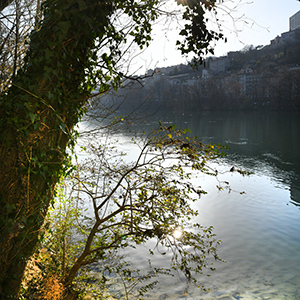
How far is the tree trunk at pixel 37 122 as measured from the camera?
7.34 ft

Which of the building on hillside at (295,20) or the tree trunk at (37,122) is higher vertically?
the building on hillside at (295,20)

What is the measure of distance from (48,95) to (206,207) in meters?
8.03

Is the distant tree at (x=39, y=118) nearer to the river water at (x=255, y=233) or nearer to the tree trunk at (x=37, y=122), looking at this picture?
the tree trunk at (x=37, y=122)

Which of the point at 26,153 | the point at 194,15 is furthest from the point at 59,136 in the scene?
the point at 194,15

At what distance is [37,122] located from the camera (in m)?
2.29

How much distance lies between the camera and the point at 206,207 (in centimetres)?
968

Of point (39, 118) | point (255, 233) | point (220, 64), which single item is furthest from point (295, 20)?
point (39, 118)

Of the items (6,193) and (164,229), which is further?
(164,229)

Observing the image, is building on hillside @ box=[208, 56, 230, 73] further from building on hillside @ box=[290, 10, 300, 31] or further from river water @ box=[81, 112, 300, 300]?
river water @ box=[81, 112, 300, 300]

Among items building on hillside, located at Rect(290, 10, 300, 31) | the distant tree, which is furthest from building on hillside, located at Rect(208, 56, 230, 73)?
the distant tree

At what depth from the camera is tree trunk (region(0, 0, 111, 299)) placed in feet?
7.34

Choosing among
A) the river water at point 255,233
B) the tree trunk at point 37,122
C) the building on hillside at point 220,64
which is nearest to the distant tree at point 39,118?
the tree trunk at point 37,122

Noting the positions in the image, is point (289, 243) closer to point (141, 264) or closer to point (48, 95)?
point (141, 264)

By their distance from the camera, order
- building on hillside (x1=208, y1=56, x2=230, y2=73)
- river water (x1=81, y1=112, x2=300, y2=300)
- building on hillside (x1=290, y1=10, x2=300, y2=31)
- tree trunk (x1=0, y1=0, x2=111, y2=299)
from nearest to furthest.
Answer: tree trunk (x1=0, y1=0, x2=111, y2=299) → river water (x1=81, y1=112, x2=300, y2=300) → building on hillside (x1=208, y1=56, x2=230, y2=73) → building on hillside (x1=290, y1=10, x2=300, y2=31)
